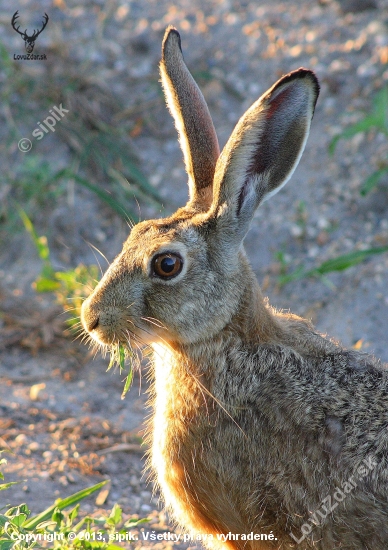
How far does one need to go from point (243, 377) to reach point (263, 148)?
1.30m

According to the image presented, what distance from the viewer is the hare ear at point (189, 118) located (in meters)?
5.12

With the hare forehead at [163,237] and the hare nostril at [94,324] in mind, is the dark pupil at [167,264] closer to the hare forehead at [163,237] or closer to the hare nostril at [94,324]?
the hare forehead at [163,237]

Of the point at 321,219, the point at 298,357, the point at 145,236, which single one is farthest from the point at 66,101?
the point at 298,357

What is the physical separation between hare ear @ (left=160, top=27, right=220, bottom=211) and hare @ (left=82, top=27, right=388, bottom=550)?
345 millimetres

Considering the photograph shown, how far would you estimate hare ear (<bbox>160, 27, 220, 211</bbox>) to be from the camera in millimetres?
5125

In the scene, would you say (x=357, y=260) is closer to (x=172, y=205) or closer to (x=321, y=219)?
(x=321, y=219)

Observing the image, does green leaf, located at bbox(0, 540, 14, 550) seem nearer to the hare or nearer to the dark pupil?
the hare

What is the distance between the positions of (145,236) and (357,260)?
312 centimetres

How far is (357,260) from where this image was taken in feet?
24.1

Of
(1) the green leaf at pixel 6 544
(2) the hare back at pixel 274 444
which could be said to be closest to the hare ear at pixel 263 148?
(2) the hare back at pixel 274 444

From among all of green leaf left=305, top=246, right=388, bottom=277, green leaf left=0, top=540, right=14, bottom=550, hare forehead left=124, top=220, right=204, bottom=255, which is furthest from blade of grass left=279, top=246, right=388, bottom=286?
green leaf left=0, top=540, right=14, bottom=550

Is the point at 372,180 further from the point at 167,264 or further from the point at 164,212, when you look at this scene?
the point at 167,264

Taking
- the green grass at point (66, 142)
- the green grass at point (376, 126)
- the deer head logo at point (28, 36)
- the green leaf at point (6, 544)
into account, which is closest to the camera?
the green leaf at point (6, 544)

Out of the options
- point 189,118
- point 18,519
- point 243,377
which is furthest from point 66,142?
point 18,519
